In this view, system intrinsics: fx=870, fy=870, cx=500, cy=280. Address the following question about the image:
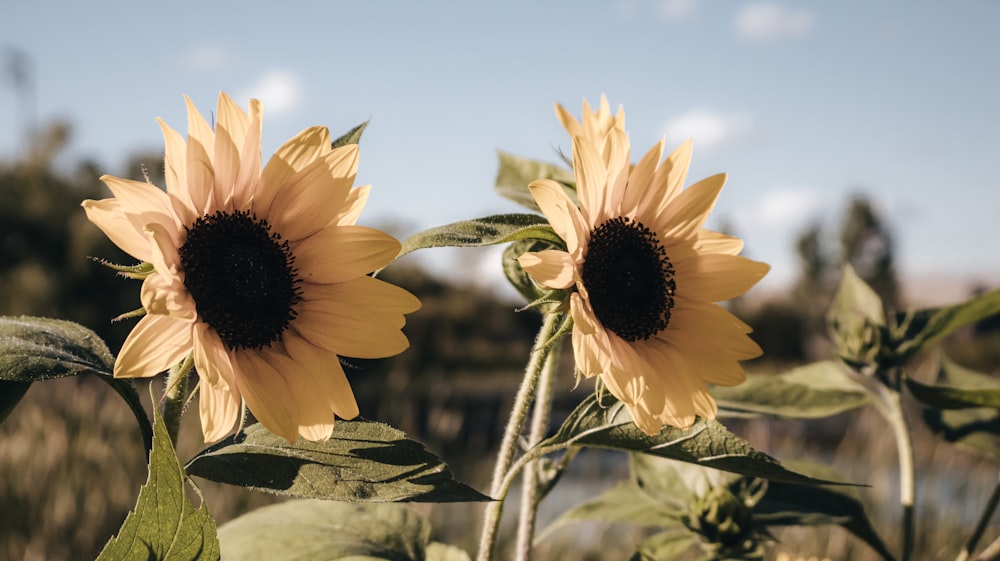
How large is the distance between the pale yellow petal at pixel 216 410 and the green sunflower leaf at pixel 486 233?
0.15 metres

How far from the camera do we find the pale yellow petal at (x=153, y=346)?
56 centimetres

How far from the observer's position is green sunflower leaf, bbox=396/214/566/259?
0.60 metres

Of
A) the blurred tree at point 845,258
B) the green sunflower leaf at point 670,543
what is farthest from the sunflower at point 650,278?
the blurred tree at point 845,258

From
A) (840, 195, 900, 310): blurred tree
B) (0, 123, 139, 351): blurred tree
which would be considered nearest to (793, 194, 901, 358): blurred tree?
(840, 195, 900, 310): blurred tree

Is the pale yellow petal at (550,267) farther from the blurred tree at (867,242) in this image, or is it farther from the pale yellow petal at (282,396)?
the blurred tree at (867,242)

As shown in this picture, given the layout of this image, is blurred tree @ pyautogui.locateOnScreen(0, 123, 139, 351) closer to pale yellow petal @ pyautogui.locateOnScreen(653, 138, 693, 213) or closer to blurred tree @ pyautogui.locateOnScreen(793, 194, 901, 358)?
pale yellow petal @ pyautogui.locateOnScreen(653, 138, 693, 213)

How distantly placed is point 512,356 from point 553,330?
1076 cm

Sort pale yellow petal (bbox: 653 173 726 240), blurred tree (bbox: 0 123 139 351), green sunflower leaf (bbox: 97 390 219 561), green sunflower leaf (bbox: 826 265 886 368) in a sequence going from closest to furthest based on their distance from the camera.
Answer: green sunflower leaf (bbox: 97 390 219 561), pale yellow petal (bbox: 653 173 726 240), green sunflower leaf (bbox: 826 265 886 368), blurred tree (bbox: 0 123 139 351)

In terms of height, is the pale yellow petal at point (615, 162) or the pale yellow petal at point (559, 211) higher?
the pale yellow petal at point (615, 162)

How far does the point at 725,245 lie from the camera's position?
0.73 m

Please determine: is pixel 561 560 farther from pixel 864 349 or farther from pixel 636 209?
pixel 636 209

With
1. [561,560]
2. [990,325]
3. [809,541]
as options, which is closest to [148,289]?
[561,560]

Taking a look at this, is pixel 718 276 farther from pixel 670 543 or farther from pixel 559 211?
pixel 670 543

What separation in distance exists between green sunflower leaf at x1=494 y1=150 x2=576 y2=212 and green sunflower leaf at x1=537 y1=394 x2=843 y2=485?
0.25 meters
